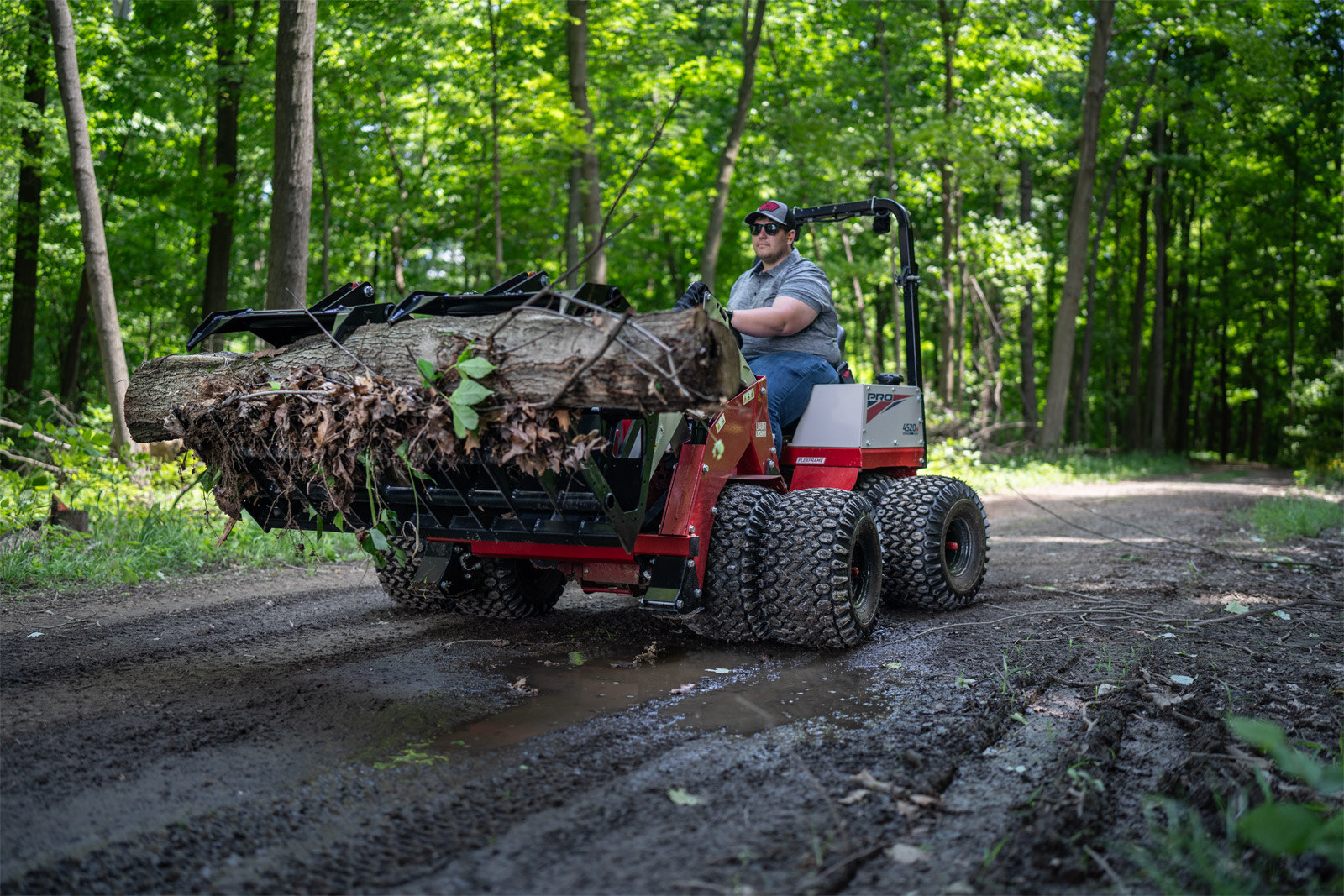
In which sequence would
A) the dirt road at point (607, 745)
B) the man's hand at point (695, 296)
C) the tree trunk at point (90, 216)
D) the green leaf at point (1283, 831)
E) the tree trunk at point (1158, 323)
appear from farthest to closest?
the tree trunk at point (1158, 323), the tree trunk at point (90, 216), the man's hand at point (695, 296), the dirt road at point (607, 745), the green leaf at point (1283, 831)

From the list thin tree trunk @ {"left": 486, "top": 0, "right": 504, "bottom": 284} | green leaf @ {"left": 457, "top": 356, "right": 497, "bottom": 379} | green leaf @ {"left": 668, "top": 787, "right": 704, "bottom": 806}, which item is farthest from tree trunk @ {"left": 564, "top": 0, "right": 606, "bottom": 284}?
green leaf @ {"left": 668, "top": 787, "right": 704, "bottom": 806}

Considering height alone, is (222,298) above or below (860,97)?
below

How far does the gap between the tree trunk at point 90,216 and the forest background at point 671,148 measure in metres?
2.51

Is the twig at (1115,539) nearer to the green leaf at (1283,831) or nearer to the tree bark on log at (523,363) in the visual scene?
the tree bark on log at (523,363)

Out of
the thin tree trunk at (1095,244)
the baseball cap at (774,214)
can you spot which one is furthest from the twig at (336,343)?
the thin tree trunk at (1095,244)

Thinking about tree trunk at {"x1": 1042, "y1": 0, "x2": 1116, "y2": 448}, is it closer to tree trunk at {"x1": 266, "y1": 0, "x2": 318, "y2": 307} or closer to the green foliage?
tree trunk at {"x1": 266, "y1": 0, "x2": 318, "y2": 307}

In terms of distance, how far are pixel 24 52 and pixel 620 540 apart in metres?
14.5

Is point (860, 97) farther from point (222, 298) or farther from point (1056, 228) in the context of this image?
point (222, 298)

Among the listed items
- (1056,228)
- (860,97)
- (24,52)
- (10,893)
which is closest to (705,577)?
(10,893)

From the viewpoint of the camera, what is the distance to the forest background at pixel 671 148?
14.1 m

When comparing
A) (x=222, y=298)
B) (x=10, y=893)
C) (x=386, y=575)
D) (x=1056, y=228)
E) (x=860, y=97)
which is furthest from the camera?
(x=1056, y=228)

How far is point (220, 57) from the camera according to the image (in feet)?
46.9

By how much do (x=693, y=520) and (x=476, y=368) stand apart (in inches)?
51.4

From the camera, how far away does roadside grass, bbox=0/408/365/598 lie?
6.44 meters
